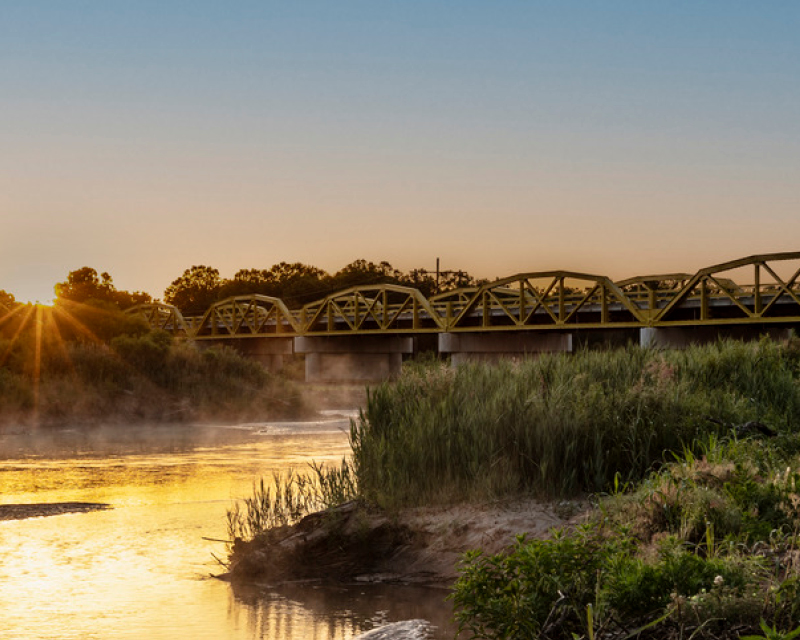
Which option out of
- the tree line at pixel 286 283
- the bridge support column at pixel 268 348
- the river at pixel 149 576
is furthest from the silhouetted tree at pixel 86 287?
the river at pixel 149 576

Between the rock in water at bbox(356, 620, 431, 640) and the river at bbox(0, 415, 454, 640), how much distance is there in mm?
158

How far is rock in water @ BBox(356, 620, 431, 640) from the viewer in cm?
978

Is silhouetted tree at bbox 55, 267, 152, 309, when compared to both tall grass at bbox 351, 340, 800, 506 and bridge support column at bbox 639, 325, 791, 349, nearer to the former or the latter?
bridge support column at bbox 639, 325, 791, 349

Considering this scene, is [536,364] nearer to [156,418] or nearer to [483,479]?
[483,479]

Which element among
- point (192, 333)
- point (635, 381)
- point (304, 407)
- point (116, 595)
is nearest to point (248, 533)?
point (116, 595)

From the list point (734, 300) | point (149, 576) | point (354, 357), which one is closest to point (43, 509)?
point (149, 576)

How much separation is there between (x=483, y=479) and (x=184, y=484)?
36.6ft

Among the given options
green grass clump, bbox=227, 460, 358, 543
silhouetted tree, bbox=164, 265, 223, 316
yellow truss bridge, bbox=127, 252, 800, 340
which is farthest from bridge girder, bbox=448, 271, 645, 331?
silhouetted tree, bbox=164, 265, 223, 316

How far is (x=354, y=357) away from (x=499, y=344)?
18772 millimetres

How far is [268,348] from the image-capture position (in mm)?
94750

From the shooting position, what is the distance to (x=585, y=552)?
26.6 feet

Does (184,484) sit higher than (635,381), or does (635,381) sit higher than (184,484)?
(635,381)

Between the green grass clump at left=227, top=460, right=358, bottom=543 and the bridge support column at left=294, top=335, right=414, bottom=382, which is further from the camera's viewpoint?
the bridge support column at left=294, top=335, right=414, bottom=382

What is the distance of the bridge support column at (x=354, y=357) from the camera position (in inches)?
3127
